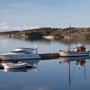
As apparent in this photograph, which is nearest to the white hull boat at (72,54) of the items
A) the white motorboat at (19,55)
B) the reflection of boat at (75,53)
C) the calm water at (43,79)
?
the reflection of boat at (75,53)

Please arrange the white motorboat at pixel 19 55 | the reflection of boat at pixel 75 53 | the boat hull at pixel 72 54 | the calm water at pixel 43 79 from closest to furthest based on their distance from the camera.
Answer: the calm water at pixel 43 79 < the white motorboat at pixel 19 55 < the boat hull at pixel 72 54 < the reflection of boat at pixel 75 53

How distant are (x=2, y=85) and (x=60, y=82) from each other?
8.15 meters

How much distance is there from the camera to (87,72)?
121 ft

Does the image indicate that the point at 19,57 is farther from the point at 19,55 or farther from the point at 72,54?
the point at 72,54

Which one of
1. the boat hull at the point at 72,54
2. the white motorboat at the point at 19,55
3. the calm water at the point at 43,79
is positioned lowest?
the calm water at the point at 43,79

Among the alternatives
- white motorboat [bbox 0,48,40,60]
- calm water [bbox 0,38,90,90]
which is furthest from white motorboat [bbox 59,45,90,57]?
calm water [bbox 0,38,90,90]

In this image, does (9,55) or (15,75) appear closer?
(15,75)

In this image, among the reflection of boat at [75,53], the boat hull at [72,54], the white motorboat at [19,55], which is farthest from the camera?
the reflection of boat at [75,53]

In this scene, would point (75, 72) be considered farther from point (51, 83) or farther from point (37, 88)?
point (37, 88)

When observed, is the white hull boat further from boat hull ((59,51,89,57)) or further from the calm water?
the calm water

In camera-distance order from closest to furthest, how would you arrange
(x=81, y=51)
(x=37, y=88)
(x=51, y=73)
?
(x=37, y=88), (x=51, y=73), (x=81, y=51)

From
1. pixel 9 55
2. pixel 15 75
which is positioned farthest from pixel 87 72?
pixel 9 55

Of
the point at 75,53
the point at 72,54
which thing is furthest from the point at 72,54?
the point at 75,53

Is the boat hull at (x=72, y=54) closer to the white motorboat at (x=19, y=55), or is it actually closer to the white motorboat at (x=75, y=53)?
the white motorboat at (x=75, y=53)
